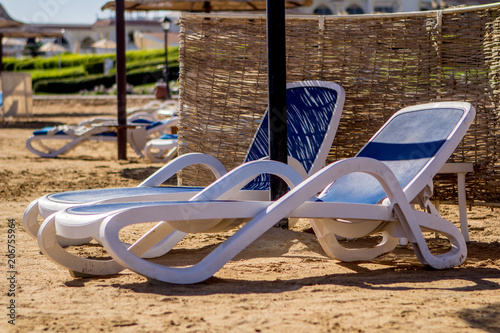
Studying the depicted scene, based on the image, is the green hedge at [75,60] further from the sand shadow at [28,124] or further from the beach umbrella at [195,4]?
the beach umbrella at [195,4]

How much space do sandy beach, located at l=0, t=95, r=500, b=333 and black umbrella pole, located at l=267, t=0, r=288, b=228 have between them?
0.56 metres

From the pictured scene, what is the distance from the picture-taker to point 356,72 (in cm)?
532

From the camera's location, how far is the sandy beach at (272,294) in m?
2.59

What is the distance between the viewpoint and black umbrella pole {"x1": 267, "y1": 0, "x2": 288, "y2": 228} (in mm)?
4559

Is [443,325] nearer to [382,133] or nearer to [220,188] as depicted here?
[220,188]

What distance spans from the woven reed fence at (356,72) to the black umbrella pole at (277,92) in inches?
32.5

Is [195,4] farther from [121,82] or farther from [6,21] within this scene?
[6,21]

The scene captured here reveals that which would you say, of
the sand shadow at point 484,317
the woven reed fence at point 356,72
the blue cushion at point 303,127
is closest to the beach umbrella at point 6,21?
the woven reed fence at point 356,72

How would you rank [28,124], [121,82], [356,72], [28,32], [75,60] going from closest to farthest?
[356,72] < [121,82] < [28,124] < [28,32] < [75,60]

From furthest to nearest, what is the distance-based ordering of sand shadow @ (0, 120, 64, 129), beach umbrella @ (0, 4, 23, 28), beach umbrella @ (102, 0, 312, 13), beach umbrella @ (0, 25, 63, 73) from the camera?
beach umbrella @ (0, 25, 63, 73)
beach umbrella @ (0, 4, 23, 28)
sand shadow @ (0, 120, 64, 129)
beach umbrella @ (102, 0, 312, 13)

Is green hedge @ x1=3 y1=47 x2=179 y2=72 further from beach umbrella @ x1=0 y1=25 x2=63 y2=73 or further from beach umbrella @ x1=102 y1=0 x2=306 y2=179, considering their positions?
beach umbrella @ x1=102 y1=0 x2=306 y2=179

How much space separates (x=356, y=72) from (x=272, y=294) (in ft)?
8.98

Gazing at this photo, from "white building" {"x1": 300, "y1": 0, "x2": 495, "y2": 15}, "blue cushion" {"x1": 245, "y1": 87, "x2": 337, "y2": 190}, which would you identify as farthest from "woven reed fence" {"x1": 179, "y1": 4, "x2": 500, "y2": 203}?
"white building" {"x1": 300, "y1": 0, "x2": 495, "y2": 15}

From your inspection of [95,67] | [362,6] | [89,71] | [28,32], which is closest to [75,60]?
[89,71]
